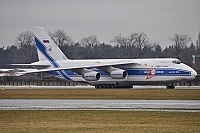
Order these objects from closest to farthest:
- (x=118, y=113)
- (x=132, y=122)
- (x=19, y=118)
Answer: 1. (x=132, y=122)
2. (x=19, y=118)
3. (x=118, y=113)

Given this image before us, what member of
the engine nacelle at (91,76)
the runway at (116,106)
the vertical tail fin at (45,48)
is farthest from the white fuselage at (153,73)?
the runway at (116,106)

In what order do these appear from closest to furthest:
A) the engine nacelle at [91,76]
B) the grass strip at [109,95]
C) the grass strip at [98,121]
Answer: the grass strip at [98,121]
the grass strip at [109,95]
the engine nacelle at [91,76]

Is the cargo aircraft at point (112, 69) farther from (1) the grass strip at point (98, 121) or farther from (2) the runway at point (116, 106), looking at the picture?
(1) the grass strip at point (98, 121)

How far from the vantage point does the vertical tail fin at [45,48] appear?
6969 centimetres

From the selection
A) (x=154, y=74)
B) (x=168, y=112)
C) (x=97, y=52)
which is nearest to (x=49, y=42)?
(x=154, y=74)

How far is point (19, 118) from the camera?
2391 centimetres

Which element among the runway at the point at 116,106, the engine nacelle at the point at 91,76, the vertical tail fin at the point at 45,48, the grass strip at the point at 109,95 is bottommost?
the grass strip at the point at 109,95

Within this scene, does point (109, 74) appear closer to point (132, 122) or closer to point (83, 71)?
point (83, 71)

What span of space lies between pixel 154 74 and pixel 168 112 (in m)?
36.6

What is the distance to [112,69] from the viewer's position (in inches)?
2579

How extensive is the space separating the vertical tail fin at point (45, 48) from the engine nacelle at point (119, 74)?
328 inches

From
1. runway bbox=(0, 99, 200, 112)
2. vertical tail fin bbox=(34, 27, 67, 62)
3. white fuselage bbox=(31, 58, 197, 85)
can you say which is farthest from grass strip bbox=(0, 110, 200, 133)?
vertical tail fin bbox=(34, 27, 67, 62)

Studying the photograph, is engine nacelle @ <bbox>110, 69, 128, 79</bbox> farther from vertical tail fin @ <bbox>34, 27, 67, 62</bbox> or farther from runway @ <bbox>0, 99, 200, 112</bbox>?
Answer: runway @ <bbox>0, 99, 200, 112</bbox>

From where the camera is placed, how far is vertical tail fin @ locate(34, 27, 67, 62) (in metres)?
69.7
